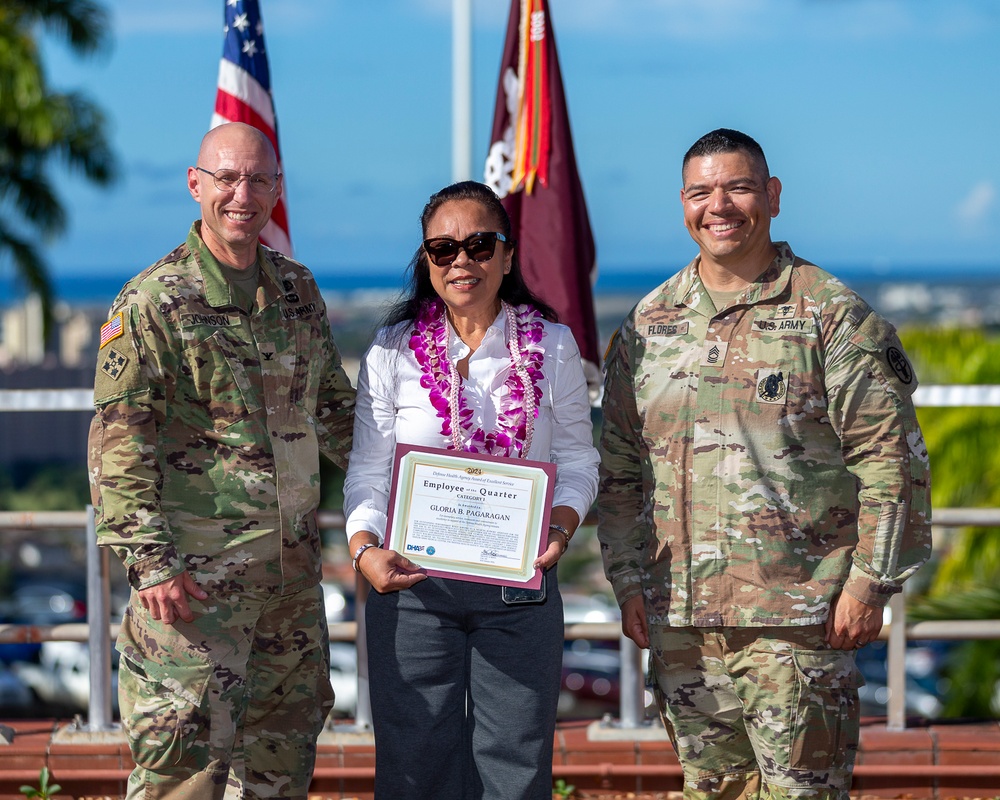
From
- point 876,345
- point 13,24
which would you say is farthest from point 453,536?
point 13,24

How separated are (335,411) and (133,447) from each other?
722mm

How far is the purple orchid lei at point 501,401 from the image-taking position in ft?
11.4

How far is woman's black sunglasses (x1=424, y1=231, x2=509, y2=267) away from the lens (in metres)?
3.41

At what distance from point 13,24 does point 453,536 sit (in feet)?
73.6

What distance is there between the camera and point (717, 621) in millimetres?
3506

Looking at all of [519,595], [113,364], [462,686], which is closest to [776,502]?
[519,595]

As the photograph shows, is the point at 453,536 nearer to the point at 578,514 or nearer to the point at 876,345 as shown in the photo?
the point at 578,514

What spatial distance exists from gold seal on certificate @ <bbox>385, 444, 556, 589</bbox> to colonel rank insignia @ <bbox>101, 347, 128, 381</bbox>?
79cm

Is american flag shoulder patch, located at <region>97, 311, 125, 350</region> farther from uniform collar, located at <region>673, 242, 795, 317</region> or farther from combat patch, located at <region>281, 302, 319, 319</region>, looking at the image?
uniform collar, located at <region>673, 242, 795, 317</region>

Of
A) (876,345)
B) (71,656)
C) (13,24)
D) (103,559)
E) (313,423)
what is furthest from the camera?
(71,656)

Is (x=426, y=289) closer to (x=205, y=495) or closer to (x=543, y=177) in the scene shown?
(x=205, y=495)

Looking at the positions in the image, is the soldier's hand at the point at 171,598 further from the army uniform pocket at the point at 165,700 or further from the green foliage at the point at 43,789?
the green foliage at the point at 43,789

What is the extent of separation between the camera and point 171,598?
3441mm

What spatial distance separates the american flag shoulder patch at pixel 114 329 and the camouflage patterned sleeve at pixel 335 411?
0.66 meters
